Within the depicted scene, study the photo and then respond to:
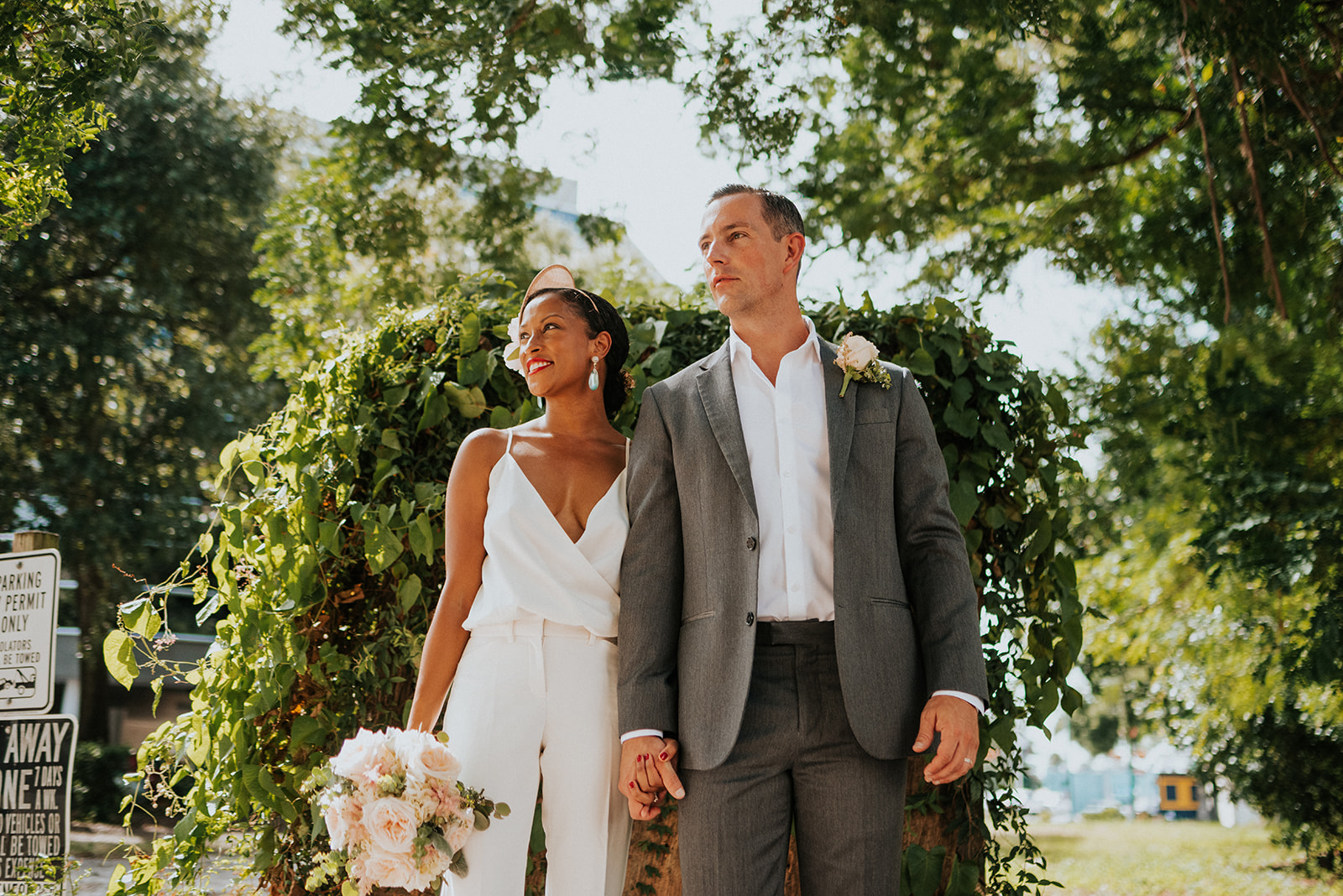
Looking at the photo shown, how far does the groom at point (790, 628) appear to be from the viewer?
2.17 m

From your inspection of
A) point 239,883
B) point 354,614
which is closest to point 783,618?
point 354,614

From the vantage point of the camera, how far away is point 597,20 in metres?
6.07

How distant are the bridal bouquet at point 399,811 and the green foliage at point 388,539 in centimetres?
86

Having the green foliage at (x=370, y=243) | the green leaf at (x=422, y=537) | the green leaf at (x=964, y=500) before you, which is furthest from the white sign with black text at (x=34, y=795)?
the green foliage at (x=370, y=243)

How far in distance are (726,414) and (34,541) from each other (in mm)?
2487

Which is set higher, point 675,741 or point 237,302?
point 237,302

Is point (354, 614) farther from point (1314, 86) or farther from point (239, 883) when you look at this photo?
point (1314, 86)

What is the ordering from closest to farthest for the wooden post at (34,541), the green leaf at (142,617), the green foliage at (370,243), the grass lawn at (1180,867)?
the green leaf at (142,617)
the wooden post at (34,541)
the green foliage at (370,243)
the grass lawn at (1180,867)

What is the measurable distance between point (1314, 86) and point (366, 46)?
5212mm

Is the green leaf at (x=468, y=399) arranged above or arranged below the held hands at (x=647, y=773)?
above

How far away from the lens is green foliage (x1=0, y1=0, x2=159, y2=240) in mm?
3062

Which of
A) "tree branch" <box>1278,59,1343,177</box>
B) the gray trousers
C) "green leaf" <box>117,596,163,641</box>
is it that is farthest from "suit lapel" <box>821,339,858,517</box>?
"tree branch" <box>1278,59,1343,177</box>

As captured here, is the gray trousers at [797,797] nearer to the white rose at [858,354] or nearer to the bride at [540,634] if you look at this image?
the bride at [540,634]

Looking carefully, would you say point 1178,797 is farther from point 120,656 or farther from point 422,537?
point 120,656
